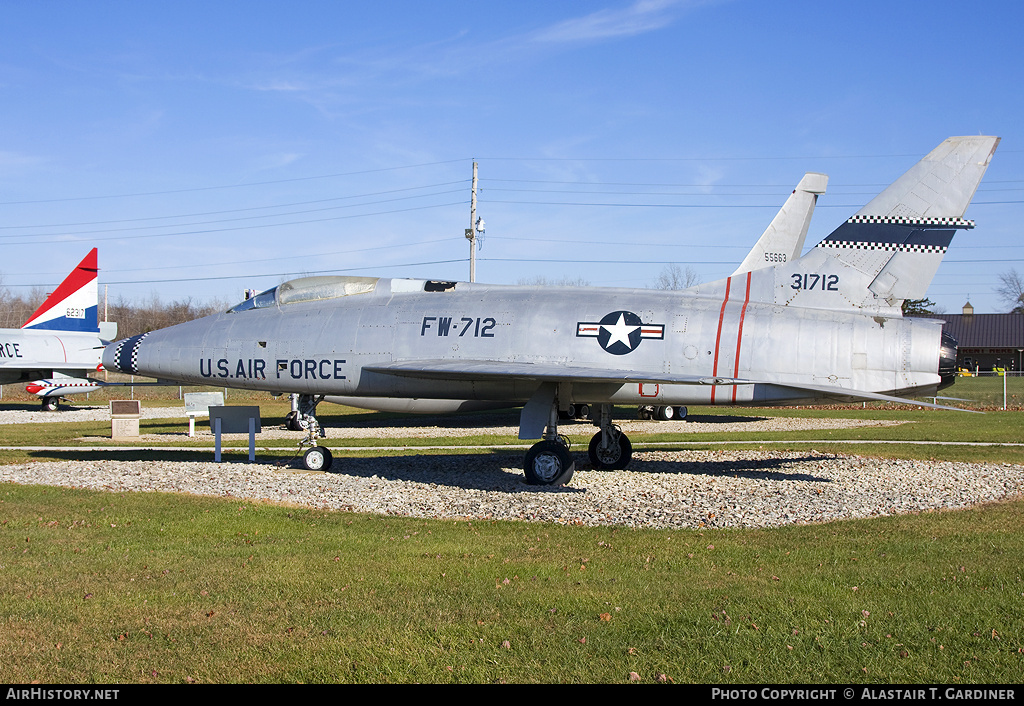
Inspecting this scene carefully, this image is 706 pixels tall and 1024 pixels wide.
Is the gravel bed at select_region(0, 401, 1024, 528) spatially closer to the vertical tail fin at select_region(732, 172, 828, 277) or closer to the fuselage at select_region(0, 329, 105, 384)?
the vertical tail fin at select_region(732, 172, 828, 277)

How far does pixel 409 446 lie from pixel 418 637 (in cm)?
1534

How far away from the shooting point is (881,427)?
26578 mm

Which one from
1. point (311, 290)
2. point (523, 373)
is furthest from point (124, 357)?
point (523, 373)

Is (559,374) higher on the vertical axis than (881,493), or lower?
higher

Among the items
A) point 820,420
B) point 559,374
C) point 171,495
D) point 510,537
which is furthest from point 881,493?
point 820,420

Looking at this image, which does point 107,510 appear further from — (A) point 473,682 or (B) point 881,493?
(B) point 881,493

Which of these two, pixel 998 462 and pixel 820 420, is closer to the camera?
pixel 998 462

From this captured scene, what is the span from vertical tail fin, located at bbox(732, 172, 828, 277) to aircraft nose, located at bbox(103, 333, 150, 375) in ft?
44.1

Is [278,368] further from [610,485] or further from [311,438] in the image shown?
[610,485]

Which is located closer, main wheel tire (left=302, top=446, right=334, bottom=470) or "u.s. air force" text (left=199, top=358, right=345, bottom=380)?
"u.s. air force" text (left=199, top=358, right=345, bottom=380)

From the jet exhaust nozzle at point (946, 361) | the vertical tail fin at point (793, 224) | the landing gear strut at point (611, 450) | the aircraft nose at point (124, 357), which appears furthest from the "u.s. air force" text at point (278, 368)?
the vertical tail fin at point (793, 224)

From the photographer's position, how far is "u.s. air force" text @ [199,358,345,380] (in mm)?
13930

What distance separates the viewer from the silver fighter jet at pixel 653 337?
40.4 ft

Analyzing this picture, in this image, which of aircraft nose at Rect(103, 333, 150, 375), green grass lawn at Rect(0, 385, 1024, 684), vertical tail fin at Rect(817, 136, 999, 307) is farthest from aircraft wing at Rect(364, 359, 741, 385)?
aircraft nose at Rect(103, 333, 150, 375)
